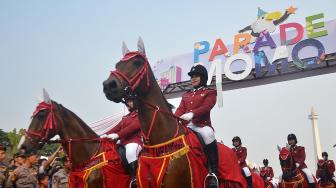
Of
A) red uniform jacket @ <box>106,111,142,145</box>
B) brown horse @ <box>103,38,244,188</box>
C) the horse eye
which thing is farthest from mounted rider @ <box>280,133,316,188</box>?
the horse eye

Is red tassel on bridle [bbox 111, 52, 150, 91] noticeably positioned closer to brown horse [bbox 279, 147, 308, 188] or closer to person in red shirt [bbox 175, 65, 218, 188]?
person in red shirt [bbox 175, 65, 218, 188]

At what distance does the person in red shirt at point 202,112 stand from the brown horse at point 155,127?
0.52m

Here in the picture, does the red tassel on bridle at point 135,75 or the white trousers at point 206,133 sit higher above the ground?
the red tassel on bridle at point 135,75

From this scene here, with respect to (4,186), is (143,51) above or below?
above

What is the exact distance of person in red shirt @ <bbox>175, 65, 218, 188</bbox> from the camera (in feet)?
23.2

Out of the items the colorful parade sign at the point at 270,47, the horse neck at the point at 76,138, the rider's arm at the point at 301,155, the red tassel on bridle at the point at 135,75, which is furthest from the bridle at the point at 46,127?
the colorful parade sign at the point at 270,47

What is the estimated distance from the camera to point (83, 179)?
777 centimetres

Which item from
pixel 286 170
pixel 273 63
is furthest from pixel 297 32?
pixel 286 170

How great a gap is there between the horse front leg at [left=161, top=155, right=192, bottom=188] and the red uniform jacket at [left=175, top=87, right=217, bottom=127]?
122 cm

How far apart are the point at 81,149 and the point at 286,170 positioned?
22.5 feet

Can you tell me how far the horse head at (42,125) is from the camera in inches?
309

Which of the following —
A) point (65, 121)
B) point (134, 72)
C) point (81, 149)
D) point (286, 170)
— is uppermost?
point (134, 72)

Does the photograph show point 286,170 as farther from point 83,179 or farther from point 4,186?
point 4,186

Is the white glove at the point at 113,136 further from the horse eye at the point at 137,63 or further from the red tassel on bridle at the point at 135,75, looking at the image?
the horse eye at the point at 137,63
